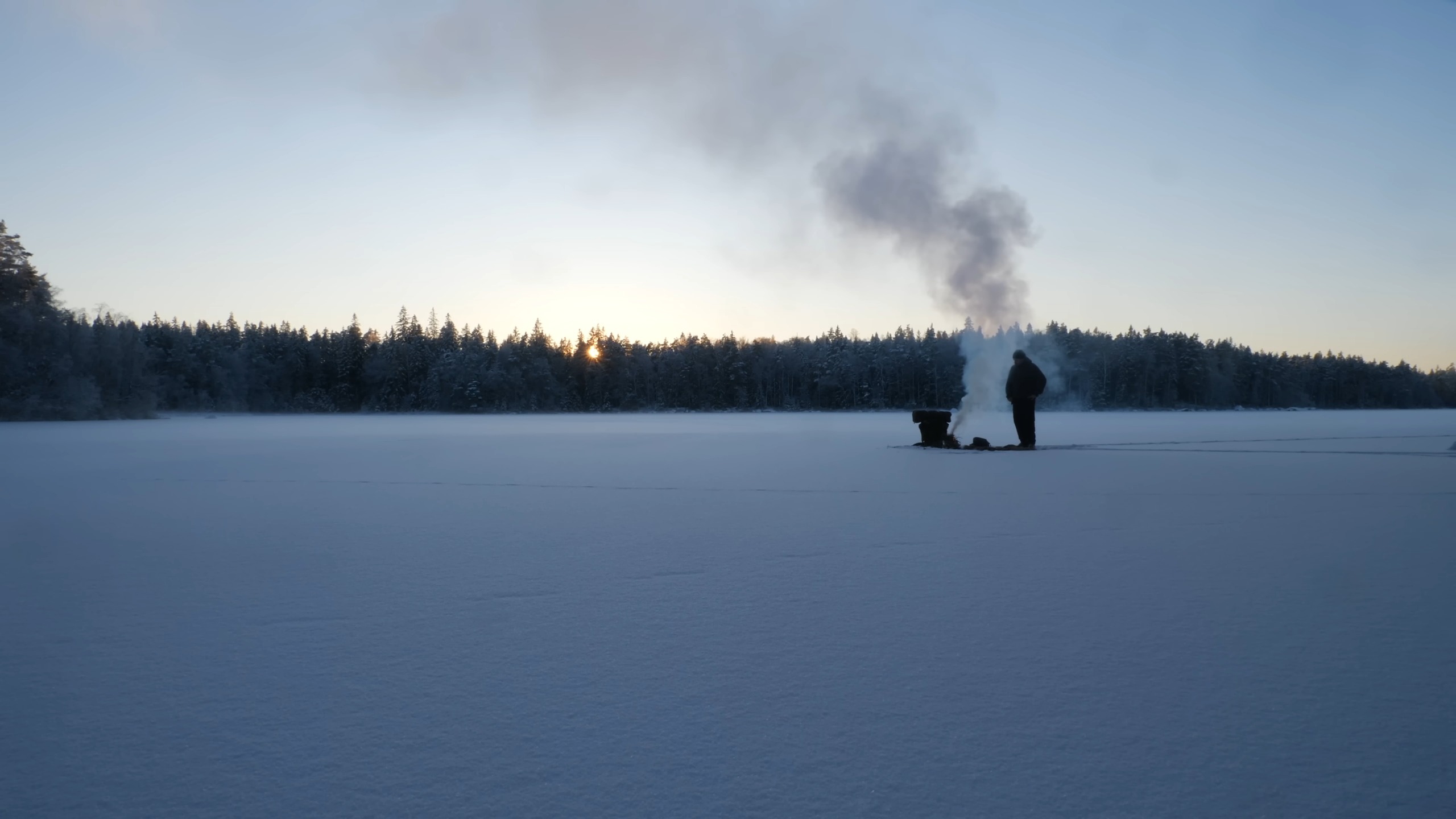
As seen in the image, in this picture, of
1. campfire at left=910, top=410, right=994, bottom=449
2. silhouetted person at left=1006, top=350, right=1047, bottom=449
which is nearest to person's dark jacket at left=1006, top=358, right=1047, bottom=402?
silhouetted person at left=1006, top=350, right=1047, bottom=449

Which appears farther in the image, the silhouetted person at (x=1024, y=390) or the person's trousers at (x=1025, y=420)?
the person's trousers at (x=1025, y=420)

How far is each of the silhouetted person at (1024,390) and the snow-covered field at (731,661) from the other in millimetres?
8635

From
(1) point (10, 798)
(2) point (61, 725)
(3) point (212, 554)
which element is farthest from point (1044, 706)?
(3) point (212, 554)

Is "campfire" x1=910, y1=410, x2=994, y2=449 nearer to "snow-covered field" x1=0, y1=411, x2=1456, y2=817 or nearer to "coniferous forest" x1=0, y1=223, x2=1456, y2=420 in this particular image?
"snow-covered field" x1=0, y1=411, x2=1456, y2=817

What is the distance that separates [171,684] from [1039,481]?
943 cm

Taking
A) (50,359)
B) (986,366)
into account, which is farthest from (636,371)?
(986,366)

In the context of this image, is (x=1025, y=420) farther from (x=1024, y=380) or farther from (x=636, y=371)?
(x=636, y=371)

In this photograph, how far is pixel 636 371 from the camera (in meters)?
107

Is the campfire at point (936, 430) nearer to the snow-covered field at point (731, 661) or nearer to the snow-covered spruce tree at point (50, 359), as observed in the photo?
the snow-covered field at point (731, 661)

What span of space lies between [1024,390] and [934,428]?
2247mm

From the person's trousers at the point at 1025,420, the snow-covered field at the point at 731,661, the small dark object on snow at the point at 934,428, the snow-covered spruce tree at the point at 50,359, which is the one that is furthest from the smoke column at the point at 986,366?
the snow-covered spruce tree at the point at 50,359

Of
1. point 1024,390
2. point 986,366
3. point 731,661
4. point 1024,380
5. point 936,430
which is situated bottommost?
point 731,661

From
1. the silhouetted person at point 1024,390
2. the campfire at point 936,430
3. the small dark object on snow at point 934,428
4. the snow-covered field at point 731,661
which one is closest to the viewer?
the snow-covered field at point 731,661

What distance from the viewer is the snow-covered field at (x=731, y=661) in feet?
7.11
